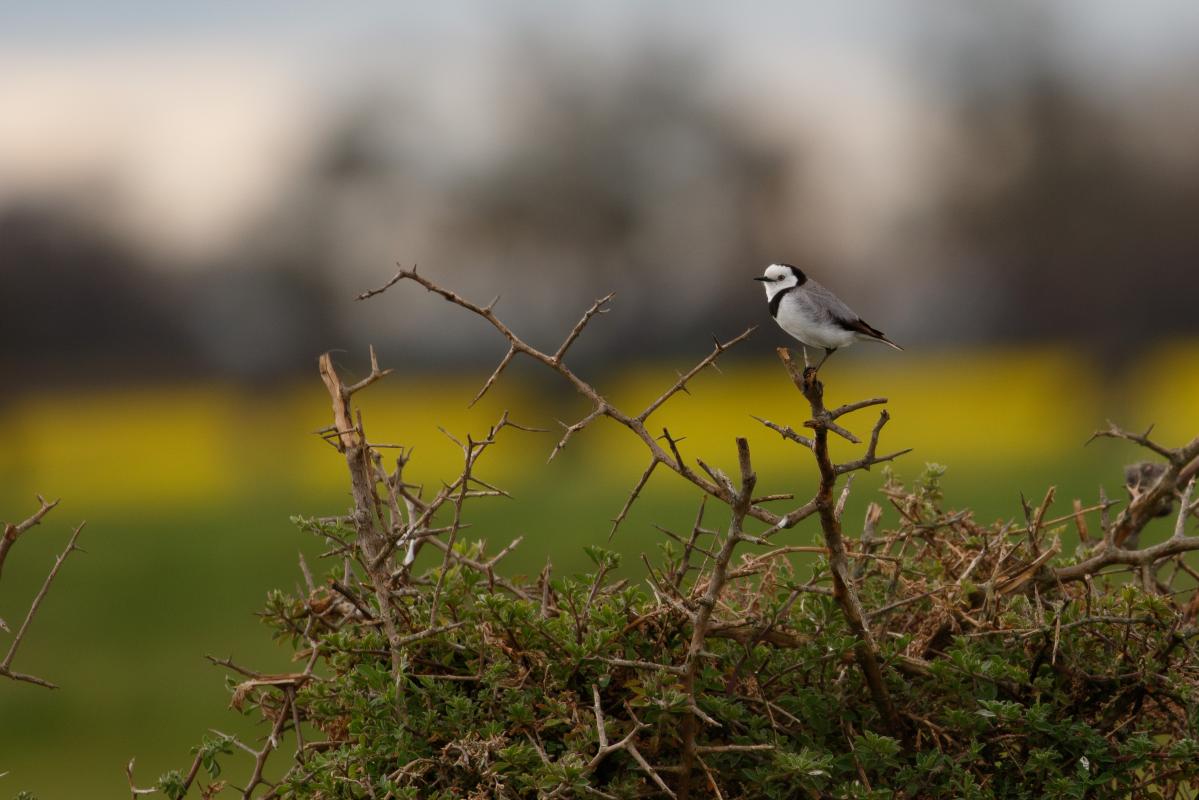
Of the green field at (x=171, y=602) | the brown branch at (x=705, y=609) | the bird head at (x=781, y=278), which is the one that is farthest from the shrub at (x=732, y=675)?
the green field at (x=171, y=602)

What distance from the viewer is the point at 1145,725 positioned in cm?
311

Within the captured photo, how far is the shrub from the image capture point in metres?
2.67

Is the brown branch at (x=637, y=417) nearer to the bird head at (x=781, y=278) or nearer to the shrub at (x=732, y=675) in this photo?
the shrub at (x=732, y=675)

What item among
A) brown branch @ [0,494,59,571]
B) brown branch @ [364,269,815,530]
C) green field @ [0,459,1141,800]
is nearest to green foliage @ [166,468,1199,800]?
brown branch @ [364,269,815,530]

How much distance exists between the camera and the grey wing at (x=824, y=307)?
4.43 metres

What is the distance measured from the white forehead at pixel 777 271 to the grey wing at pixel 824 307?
21cm

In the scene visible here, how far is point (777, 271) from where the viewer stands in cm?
483

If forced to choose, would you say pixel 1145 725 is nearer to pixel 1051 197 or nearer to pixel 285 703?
pixel 285 703

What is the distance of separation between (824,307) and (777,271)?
415 mm

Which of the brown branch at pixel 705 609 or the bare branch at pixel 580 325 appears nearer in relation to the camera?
the brown branch at pixel 705 609

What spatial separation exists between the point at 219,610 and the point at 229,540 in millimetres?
3888

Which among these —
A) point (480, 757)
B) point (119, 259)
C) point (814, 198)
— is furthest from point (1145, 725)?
point (119, 259)

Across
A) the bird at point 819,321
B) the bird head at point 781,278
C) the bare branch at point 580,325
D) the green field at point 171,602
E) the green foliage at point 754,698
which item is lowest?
the green foliage at point 754,698

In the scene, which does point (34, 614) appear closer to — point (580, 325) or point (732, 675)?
point (580, 325)
